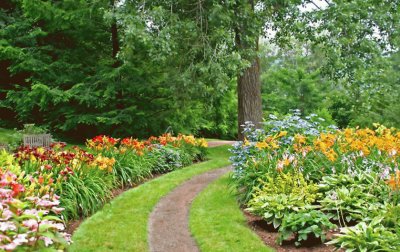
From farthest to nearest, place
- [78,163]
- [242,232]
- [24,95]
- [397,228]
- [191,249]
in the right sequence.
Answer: [24,95] < [78,163] < [242,232] < [191,249] < [397,228]

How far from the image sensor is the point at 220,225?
5855mm

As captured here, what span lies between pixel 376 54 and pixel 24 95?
13.2m

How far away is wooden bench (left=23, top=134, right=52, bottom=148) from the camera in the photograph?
13.0 meters

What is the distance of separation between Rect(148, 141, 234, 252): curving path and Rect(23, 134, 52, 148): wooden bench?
20.8ft

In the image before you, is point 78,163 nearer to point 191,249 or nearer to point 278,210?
point 191,249

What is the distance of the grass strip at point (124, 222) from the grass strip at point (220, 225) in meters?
0.74

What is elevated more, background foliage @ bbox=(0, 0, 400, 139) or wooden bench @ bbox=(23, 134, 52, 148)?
background foliage @ bbox=(0, 0, 400, 139)

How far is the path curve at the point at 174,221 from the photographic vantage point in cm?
524

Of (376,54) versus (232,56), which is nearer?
(232,56)

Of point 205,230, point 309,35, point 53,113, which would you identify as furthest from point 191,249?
point 53,113

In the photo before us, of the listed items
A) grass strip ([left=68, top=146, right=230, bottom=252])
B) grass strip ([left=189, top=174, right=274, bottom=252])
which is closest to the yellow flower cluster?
grass strip ([left=68, top=146, right=230, bottom=252])

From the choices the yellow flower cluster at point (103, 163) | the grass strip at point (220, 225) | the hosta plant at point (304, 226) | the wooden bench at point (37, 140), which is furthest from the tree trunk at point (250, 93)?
the hosta plant at point (304, 226)

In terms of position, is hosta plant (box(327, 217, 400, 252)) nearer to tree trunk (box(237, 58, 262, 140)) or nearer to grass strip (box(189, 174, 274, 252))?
grass strip (box(189, 174, 274, 252))

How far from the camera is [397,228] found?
4.48m
